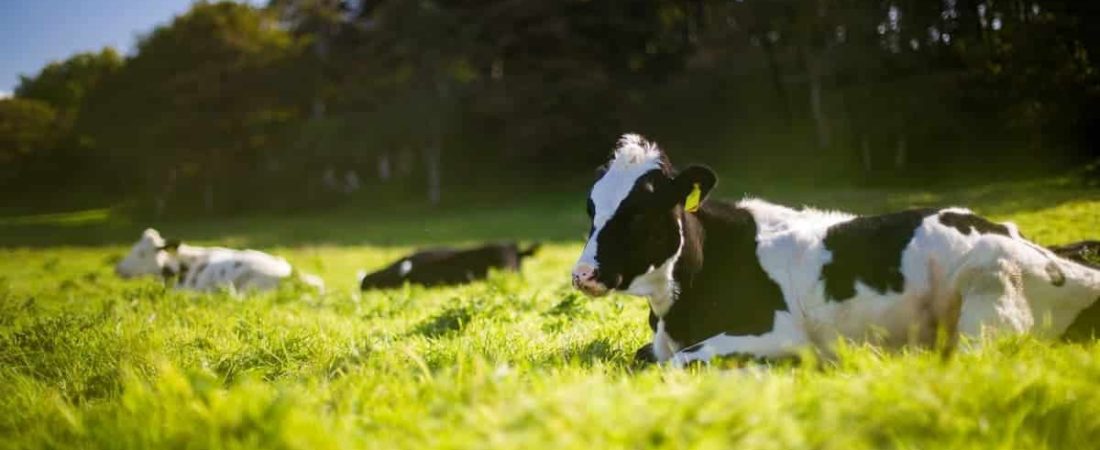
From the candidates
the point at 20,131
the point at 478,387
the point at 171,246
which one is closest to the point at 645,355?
the point at 478,387

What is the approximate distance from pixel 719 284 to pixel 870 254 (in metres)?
0.90

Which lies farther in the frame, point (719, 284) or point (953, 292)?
point (719, 284)

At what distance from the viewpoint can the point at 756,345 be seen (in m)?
4.33

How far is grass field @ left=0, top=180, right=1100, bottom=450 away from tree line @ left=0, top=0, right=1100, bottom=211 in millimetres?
19480

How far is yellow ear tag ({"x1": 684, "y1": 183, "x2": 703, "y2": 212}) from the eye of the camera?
462cm

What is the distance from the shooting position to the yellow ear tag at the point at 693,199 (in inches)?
182

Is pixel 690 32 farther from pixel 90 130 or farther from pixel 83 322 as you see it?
pixel 83 322

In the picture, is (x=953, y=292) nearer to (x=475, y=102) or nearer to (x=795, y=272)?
(x=795, y=272)

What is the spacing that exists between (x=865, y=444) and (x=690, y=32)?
4091 cm

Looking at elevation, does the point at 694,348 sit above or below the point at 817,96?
below

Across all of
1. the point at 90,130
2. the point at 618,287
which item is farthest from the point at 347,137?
the point at 618,287

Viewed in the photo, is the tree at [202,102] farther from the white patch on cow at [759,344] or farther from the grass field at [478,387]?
the white patch on cow at [759,344]

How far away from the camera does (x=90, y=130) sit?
1316 inches

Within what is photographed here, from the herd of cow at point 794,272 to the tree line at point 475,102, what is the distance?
1963 cm
